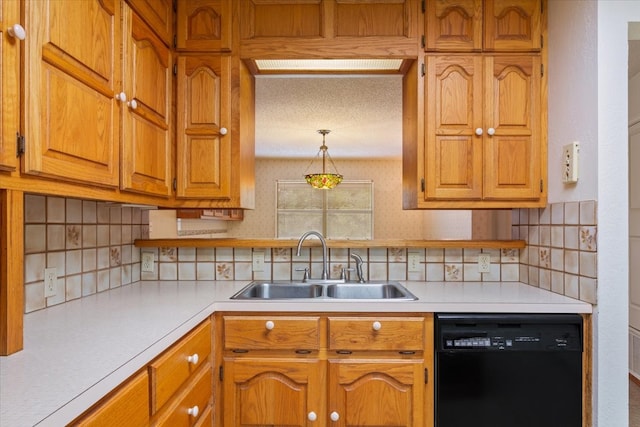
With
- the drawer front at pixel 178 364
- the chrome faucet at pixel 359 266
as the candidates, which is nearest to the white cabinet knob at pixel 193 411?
the drawer front at pixel 178 364

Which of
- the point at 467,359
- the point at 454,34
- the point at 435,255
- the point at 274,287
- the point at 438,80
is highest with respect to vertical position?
the point at 454,34

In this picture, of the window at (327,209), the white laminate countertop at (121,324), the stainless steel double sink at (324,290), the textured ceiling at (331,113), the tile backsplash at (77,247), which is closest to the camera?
the white laminate countertop at (121,324)

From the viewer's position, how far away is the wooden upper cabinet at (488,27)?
1.82 meters

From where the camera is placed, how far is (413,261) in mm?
2113

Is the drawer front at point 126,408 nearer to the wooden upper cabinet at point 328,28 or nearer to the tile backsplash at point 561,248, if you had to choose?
the wooden upper cabinet at point 328,28

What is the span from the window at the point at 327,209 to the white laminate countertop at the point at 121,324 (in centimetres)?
480

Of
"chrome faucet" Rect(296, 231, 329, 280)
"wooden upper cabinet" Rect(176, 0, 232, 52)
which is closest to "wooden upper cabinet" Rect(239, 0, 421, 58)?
"wooden upper cabinet" Rect(176, 0, 232, 52)

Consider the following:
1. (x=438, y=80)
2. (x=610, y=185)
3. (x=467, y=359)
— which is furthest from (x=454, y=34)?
(x=467, y=359)

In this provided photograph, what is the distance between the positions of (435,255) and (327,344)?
33.5 inches

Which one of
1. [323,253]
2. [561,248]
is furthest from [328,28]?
[561,248]

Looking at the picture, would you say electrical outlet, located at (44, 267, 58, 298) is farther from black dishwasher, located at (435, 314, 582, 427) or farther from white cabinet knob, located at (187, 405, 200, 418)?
black dishwasher, located at (435, 314, 582, 427)

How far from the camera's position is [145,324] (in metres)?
1.22

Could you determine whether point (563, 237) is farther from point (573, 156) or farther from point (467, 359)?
point (467, 359)

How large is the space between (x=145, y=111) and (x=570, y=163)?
1.77 metres
